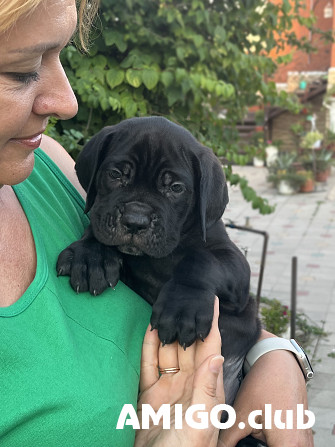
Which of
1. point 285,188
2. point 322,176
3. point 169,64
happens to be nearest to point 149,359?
point 169,64

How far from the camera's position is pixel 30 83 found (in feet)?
5.26

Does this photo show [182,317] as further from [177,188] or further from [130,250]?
[177,188]

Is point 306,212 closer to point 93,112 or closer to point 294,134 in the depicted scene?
point 294,134

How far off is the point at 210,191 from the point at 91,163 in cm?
44

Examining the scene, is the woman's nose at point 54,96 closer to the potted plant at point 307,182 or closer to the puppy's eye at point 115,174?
the puppy's eye at point 115,174

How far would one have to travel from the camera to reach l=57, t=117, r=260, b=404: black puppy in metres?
2.00

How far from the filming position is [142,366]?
198 centimetres

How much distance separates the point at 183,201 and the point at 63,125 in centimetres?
217

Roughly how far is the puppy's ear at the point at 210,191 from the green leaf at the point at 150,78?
1903 mm

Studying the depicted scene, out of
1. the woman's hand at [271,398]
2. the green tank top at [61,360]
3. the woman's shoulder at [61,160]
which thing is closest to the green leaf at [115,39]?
the woman's shoulder at [61,160]

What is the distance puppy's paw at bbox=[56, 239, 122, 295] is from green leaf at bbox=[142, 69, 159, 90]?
222cm

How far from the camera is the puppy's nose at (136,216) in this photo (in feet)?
6.82

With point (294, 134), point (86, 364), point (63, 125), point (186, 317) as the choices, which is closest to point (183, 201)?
point (186, 317)

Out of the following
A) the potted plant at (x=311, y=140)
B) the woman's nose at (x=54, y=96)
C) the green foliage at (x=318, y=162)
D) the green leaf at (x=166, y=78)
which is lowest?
the green foliage at (x=318, y=162)
